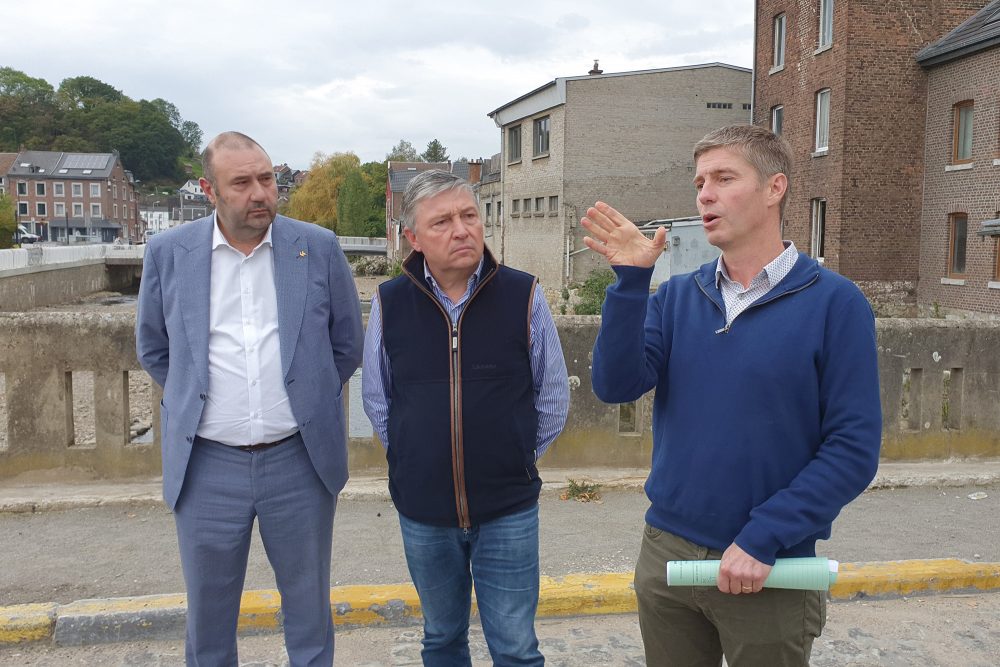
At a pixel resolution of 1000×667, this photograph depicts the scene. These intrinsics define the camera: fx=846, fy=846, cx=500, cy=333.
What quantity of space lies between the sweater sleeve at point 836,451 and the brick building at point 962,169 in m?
22.4

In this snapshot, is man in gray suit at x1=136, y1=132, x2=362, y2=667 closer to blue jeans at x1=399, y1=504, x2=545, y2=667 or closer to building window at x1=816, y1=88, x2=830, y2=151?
blue jeans at x1=399, y1=504, x2=545, y2=667

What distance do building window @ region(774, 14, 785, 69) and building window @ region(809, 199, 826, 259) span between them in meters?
5.53

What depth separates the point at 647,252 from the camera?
235 cm

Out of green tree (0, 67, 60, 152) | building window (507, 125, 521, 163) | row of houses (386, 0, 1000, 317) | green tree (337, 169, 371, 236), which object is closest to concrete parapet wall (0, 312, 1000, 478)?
row of houses (386, 0, 1000, 317)

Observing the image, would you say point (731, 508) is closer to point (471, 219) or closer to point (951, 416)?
point (471, 219)

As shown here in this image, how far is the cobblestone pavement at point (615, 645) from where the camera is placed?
12.8 feet

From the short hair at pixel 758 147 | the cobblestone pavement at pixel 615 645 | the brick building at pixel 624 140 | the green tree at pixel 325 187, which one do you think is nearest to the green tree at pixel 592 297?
the brick building at pixel 624 140

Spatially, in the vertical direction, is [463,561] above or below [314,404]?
below

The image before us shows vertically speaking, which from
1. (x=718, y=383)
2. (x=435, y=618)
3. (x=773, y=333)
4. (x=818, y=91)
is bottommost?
(x=435, y=618)

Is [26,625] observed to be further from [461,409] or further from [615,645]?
[615,645]

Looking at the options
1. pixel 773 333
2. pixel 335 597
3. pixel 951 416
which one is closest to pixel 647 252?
pixel 773 333

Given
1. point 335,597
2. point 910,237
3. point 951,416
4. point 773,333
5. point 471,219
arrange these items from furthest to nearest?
point 910,237, point 951,416, point 335,597, point 471,219, point 773,333

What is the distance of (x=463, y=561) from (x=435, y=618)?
0.23 meters

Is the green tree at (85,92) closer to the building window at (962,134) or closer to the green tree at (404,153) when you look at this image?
the green tree at (404,153)
